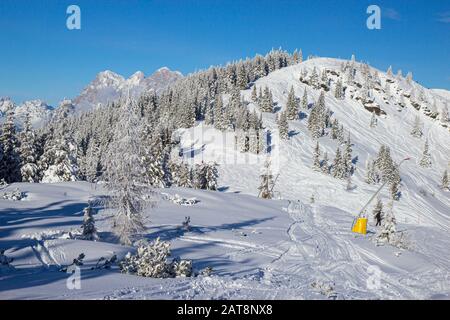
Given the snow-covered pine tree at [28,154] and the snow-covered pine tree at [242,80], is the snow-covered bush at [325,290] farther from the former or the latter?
the snow-covered pine tree at [242,80]

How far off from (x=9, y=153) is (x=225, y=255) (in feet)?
131

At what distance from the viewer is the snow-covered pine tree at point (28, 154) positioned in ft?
157

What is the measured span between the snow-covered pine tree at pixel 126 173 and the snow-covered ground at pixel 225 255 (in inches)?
59.7

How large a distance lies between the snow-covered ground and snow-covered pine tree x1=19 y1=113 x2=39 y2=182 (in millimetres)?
16330

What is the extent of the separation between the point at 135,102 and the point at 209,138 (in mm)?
76015

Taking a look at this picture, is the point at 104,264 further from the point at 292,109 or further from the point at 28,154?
the point at 292,109

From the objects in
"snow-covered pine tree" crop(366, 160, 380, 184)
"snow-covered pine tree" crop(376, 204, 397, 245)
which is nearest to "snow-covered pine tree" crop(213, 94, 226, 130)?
"snow-covered pine tree" crop(366, 160, 380, 184)

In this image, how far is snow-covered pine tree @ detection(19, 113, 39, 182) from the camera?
47.9 metres

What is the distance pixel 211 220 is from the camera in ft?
93.2

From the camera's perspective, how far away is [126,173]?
19.0 metres

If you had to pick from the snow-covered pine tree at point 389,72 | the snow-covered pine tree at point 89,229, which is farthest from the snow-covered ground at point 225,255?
the snow-covered pine tree at point 389,72

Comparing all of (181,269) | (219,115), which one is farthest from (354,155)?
(181,269)

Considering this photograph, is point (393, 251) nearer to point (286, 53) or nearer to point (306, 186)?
point (306, 186)

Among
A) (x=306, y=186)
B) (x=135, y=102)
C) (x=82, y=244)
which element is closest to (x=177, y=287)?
(x=82, y=244)
